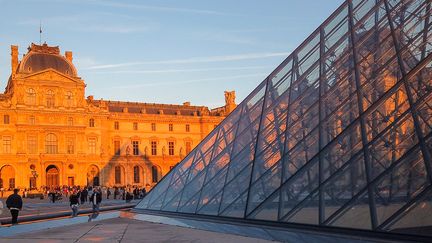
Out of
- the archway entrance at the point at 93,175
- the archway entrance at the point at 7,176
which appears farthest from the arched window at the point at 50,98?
the archway entrance at the point at 93,175

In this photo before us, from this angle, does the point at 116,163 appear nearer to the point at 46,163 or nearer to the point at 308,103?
the point at 46,163

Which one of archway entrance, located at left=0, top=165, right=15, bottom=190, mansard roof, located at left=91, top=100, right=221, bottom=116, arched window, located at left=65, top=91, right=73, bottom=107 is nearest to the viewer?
archway entrance, located at left=0, top=165, right=15, bottom=190

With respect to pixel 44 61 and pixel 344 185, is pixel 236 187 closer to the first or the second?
pixel 344 185

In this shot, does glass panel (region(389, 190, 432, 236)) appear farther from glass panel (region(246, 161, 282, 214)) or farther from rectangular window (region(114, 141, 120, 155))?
rectangular window (region(114, 141, 120, 155))

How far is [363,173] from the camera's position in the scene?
9.09 meters

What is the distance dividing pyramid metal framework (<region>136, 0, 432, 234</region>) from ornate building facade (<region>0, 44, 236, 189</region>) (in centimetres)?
4878

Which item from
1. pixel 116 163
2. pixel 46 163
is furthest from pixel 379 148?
pixel 116 163

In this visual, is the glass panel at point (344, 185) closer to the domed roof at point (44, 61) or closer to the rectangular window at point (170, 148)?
the domed roof at point (44, 61)

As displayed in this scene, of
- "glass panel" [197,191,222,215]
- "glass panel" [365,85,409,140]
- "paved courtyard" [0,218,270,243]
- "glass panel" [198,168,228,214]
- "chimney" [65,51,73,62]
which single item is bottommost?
"paved courtyard" [0,218,270,243]

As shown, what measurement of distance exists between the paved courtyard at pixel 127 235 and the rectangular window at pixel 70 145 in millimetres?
51882

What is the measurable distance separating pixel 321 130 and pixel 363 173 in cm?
204

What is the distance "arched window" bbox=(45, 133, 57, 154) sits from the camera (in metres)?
62.2

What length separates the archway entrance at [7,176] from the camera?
2367 inches

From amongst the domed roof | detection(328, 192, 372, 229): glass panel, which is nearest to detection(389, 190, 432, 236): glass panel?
detection(328, 192, 372, 229): glass panel
